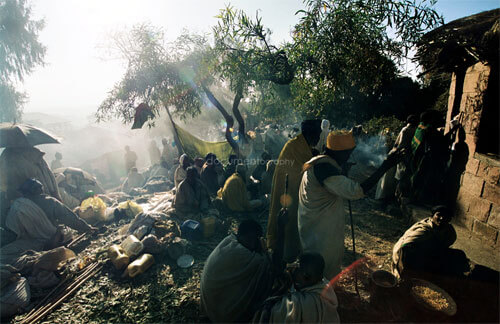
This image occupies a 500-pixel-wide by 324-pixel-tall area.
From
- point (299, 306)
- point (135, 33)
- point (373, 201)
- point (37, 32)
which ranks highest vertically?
point (37, 32)

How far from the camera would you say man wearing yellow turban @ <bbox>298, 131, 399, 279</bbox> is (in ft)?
8.97

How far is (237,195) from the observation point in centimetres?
690

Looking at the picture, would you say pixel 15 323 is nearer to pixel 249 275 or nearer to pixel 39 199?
pixel 39 199

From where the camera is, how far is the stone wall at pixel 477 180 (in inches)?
172

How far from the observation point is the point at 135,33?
37.3 ft

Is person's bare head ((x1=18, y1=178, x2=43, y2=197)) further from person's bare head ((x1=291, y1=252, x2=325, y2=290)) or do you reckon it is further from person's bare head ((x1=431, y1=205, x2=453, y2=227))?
person's bare head ((x1=431, y1=205, x2=453, y2=227))

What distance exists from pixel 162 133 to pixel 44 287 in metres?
31.6

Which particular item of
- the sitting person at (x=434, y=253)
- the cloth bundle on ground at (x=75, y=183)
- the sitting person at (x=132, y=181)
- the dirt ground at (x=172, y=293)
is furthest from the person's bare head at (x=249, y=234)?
the sitting person at (x=132, y=181)

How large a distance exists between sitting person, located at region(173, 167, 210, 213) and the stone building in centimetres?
615

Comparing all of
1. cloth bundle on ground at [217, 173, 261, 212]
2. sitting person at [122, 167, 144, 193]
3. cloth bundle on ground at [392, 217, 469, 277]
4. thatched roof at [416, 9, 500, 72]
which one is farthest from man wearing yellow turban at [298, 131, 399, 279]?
sitting person at [122, 167, 144, 193]

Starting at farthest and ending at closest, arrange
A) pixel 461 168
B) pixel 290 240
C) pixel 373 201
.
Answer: pixel 373 201 → pixel 461 168 → pixel 290 240

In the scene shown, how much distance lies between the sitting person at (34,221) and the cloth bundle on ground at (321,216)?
5620 mm

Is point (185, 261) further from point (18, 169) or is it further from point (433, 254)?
point (18, 169)

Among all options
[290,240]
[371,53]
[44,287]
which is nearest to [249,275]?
[290,240]
